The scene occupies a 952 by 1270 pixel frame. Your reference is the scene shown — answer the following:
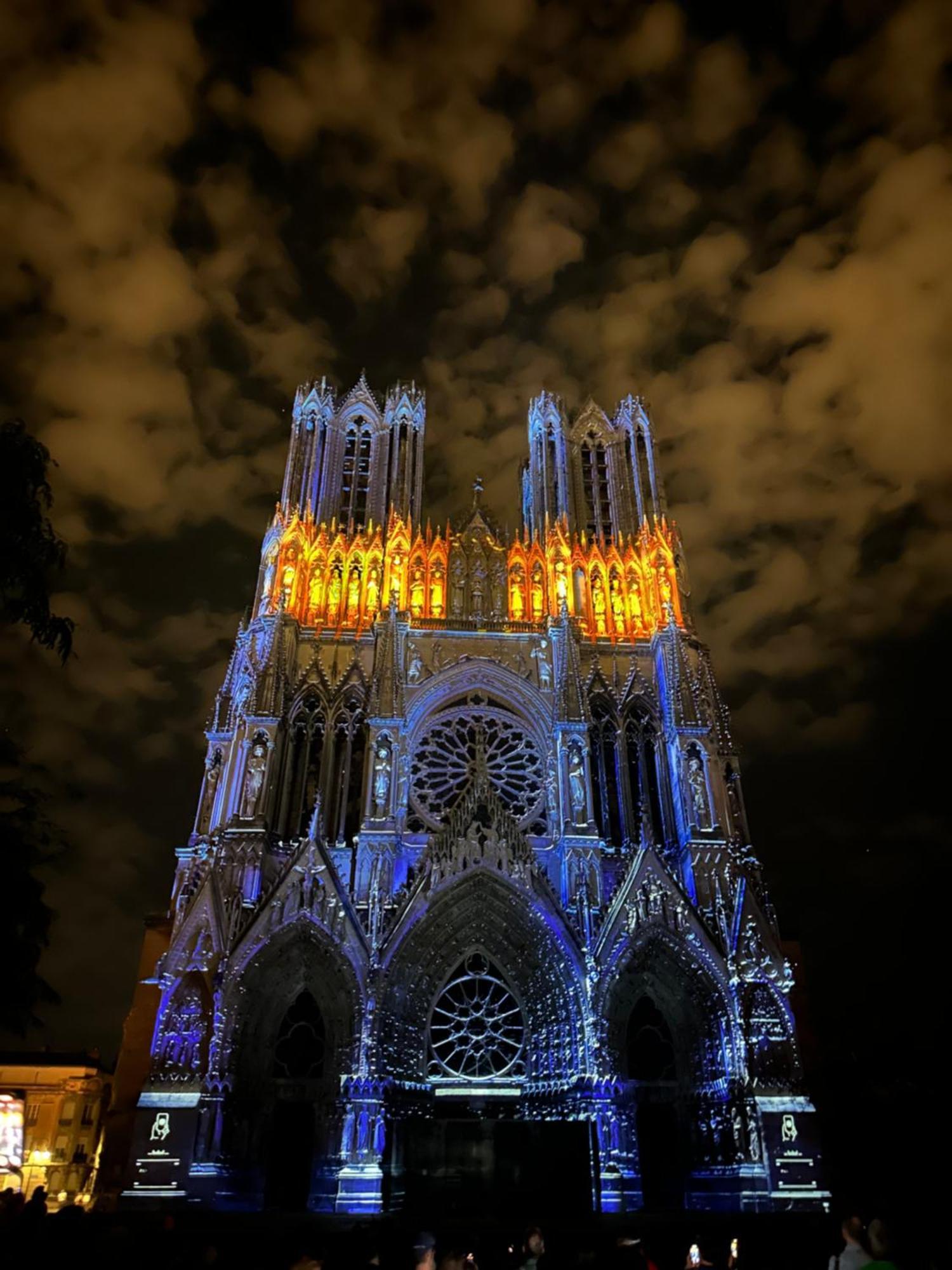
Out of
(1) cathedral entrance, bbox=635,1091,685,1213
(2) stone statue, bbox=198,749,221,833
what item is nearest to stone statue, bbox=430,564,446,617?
(2) stone statue, bbox=198,749,221,833

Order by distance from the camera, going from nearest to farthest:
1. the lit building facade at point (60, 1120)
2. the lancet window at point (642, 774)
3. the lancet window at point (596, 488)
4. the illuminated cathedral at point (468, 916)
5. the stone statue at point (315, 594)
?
the illuminated cathedral at point (468, 916) → the lancet window at point (642, 774) → the stone statue at point (315, 594) → the lancet window at point (596, 488) → the lit building facade at point (60, 1120)

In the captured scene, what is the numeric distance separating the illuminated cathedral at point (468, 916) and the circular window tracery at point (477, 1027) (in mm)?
70

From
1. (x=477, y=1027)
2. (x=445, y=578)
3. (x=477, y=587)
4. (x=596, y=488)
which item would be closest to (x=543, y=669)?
(x=477, y=587)

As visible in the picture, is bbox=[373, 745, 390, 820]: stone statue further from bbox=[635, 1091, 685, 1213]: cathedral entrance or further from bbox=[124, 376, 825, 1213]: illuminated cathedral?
bbox=[635, 1091, 685, 1213]: cathedral entrance

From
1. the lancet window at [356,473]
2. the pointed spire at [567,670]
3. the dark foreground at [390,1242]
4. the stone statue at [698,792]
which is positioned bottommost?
the dark foreground at [390,1242]

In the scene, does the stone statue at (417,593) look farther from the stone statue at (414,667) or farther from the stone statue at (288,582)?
the stone statue at (288,582)

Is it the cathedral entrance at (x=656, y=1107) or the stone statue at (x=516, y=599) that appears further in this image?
the stone statue at (x=516, y=599)

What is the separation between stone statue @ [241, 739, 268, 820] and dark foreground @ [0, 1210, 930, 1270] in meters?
9.88

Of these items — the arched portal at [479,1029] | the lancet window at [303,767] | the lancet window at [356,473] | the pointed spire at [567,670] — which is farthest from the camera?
the lancet window at [356,473]

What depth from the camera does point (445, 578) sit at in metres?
30.8

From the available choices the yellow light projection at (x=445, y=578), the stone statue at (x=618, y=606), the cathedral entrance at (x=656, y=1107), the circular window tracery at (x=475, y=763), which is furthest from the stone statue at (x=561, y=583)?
the cathedral entrance at (x=656, y=1107)

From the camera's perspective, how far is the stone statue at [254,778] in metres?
23.8

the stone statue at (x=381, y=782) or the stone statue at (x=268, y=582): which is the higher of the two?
the stone statue at (x=268, y=582)

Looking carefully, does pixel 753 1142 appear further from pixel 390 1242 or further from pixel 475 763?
pixel 390 1242
